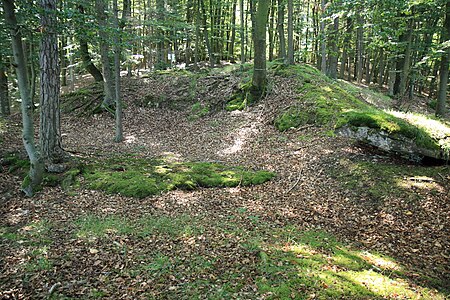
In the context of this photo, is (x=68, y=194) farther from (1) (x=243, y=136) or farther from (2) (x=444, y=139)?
(2) (x=444, y=139)

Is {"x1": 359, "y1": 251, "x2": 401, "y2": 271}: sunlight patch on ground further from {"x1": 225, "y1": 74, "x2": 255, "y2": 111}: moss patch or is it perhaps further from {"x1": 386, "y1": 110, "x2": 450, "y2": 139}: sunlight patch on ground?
{"x1": 225, "y1": 74, "x2": 255, "y2": 111}: moss patch

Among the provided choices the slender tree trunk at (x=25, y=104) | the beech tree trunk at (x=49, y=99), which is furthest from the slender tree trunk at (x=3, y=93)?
the slender tree trunk at (x=25, y=104)

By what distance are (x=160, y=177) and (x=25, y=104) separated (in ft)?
11.8

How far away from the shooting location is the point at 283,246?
512 cm

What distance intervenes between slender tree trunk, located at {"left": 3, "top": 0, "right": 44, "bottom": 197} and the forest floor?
1.30 feet

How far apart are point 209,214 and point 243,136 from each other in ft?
19.4

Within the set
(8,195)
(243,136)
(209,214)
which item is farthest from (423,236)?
(8,195)

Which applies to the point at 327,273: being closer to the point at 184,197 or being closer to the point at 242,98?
the point at 184,197

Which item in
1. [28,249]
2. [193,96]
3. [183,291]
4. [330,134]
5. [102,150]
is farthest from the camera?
[193,96]

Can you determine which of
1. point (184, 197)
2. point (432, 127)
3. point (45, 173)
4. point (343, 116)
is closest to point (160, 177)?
point (184, 197)

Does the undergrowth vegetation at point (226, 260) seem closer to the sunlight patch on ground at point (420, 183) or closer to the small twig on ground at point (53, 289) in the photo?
the small twig on ground at point (53, 289)

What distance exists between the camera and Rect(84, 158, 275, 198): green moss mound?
7.42 meters

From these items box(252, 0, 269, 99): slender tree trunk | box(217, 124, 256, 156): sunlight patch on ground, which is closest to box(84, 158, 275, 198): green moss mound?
box(217, 124, 256, 156): sunlight patch on ground

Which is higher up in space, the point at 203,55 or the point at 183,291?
the point at 203,55
